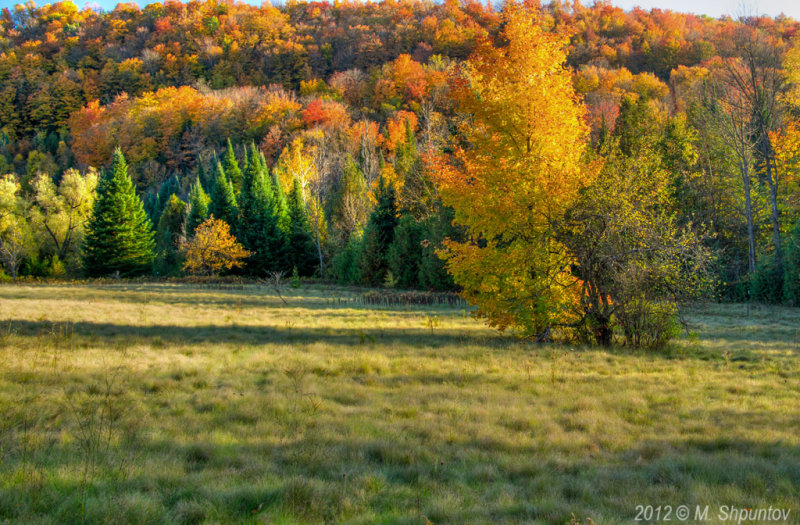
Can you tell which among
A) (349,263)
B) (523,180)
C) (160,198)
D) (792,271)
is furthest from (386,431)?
(160,198)

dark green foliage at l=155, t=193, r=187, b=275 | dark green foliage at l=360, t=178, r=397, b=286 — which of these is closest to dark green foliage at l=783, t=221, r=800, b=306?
dark green foliage at l=360, t=178, r=397, b=286

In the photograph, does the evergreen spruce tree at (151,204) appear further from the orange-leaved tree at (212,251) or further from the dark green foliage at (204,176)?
the orange-leaved tree at (212,251)

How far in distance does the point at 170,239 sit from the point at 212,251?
1842 cm

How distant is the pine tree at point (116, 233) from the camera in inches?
1826

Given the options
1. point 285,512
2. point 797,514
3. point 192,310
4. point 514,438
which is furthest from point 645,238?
point 192,310

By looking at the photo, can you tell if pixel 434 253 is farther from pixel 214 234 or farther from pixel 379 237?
pixel 214 234

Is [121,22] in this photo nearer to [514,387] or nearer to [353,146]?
[353,146]

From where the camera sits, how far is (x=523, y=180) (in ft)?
40.0

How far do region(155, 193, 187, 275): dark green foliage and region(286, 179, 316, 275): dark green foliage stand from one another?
38.3 ft

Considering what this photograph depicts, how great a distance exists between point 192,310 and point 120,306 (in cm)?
358

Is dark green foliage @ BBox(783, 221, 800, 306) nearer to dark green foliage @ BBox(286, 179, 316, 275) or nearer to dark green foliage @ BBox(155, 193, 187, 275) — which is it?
dark green foliage @ BBox(286, 179, 316, 275)

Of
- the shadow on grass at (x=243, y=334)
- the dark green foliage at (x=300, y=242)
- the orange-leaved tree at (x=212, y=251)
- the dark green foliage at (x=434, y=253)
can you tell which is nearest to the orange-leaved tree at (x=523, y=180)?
the shadow on grass at (x=243, y=334)

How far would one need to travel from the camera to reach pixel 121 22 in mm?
140125

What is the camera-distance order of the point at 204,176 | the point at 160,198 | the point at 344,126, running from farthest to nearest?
the point at 160,198 < the point at 344,126 < the point at 204,176
